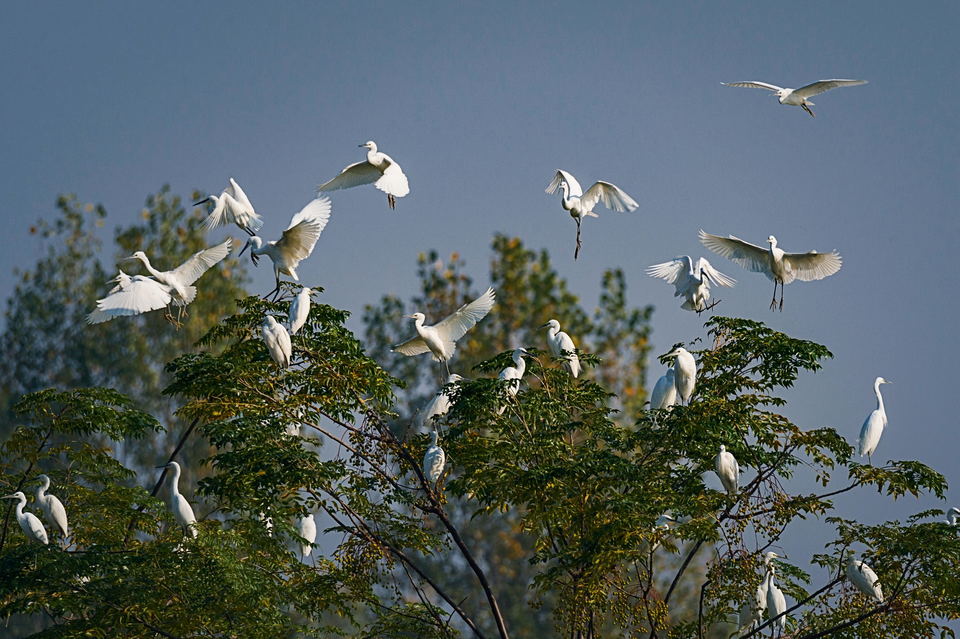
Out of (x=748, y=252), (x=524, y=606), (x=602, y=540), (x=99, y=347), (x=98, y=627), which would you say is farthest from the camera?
(x=99, y=347)

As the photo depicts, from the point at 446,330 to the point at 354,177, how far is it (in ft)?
6.94

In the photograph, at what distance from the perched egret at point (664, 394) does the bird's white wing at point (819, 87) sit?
317 cm

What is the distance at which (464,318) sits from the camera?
10.5m

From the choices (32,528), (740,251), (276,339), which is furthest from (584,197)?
(32,528)

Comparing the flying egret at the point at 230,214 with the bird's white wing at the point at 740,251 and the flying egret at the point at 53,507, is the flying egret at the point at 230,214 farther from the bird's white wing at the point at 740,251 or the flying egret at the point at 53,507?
the bird's white wing at the point at 740,251

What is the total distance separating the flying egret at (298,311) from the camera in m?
8.70

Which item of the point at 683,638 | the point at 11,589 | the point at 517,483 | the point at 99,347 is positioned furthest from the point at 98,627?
the point at 99,347

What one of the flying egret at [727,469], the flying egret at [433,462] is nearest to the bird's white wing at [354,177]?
the flying egret at [433,462]

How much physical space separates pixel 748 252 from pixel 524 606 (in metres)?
8.91

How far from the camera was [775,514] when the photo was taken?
8.70 meters

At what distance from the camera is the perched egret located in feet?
31.0

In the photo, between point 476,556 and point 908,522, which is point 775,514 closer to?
point 908,522

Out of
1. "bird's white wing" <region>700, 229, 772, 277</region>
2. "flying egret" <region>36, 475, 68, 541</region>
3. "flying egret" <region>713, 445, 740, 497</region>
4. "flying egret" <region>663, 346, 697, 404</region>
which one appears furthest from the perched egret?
"flying egret" <region>36, 475, 68, 541</region>

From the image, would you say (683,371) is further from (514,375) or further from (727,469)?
(514,375)
